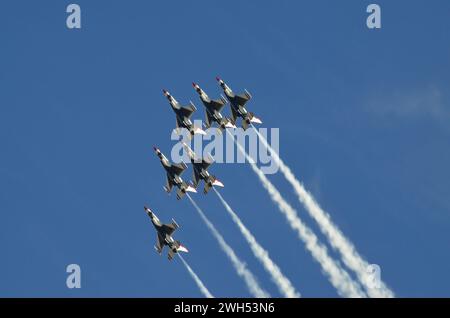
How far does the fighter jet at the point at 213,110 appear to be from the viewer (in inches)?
7785

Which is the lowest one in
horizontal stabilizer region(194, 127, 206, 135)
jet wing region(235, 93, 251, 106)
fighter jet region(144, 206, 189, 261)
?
fighter jet region(144, 206, 189, 261)

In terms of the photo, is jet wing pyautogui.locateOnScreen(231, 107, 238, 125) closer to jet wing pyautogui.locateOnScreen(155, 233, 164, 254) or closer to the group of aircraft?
the group of aircraft

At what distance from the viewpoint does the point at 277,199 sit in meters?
196

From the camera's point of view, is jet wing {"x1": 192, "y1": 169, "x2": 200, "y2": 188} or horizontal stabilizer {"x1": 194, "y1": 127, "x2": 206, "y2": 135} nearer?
horizontal stabilizer {"x1": 194, "y1": 127, "x2": 206, "y2": 135}

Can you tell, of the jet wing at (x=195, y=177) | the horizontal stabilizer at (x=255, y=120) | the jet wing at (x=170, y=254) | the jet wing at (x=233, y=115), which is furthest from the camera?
the jet wing at (x=195, y=177)

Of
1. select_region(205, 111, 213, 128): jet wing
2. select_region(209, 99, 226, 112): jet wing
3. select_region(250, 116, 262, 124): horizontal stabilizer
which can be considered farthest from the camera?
select_region(205, 111, 213, 128): jet wing

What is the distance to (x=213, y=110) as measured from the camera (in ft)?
650

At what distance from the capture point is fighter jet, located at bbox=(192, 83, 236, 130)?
198m

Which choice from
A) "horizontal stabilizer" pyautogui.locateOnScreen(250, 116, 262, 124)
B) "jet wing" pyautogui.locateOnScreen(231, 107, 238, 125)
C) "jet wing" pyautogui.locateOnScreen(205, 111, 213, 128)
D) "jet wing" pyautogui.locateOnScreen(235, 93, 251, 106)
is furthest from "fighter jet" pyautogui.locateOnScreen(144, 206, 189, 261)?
"jet wing" pyautogui.locateOnScreen(235, 93, 251, 106)

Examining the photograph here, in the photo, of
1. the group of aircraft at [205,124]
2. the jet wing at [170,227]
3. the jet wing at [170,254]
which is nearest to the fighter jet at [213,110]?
the group of aircraft at [205,124]

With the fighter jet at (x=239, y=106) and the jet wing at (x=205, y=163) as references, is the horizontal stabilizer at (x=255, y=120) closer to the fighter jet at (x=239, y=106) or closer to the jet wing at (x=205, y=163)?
the fighter jet at (x=239, y=106)
